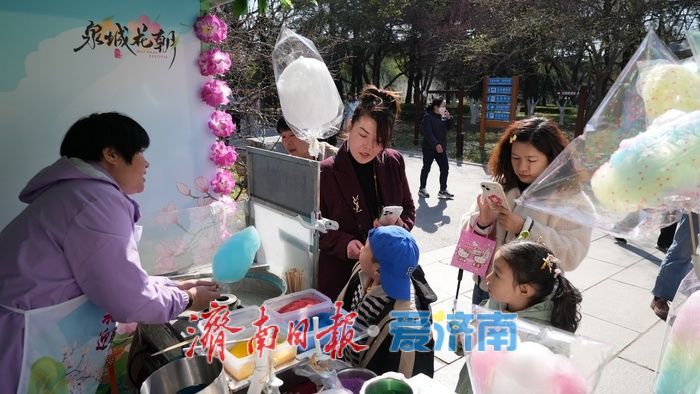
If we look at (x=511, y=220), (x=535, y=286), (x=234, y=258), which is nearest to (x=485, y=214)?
(x=511, y=220)

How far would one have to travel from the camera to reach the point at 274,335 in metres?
1.48

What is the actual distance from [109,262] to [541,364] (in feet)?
4.36

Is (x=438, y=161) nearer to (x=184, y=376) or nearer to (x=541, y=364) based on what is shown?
(x=184, y=376)

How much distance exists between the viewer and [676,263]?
3.82m

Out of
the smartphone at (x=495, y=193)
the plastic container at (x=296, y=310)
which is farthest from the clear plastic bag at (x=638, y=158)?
the plastic container at (x=296, y=310)

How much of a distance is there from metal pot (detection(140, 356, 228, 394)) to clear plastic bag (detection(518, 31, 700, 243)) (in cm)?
135

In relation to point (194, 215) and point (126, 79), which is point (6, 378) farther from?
point (126, 79)

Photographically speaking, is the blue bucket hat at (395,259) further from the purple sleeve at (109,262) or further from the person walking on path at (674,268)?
the person walking on path at (674,268)

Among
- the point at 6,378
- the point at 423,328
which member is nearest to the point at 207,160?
the point at 6,378

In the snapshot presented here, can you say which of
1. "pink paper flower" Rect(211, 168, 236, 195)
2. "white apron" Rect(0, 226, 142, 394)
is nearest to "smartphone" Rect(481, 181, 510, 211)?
"white apron" Rect(0, 226, 142, 394)

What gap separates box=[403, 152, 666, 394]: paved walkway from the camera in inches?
129

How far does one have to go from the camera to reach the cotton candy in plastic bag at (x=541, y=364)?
1.03 m

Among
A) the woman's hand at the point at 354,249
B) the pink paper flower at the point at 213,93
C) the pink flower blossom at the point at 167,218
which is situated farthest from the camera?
the pink paper flower at the point at 213,93

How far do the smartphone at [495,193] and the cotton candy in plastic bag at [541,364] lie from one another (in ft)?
3.73
